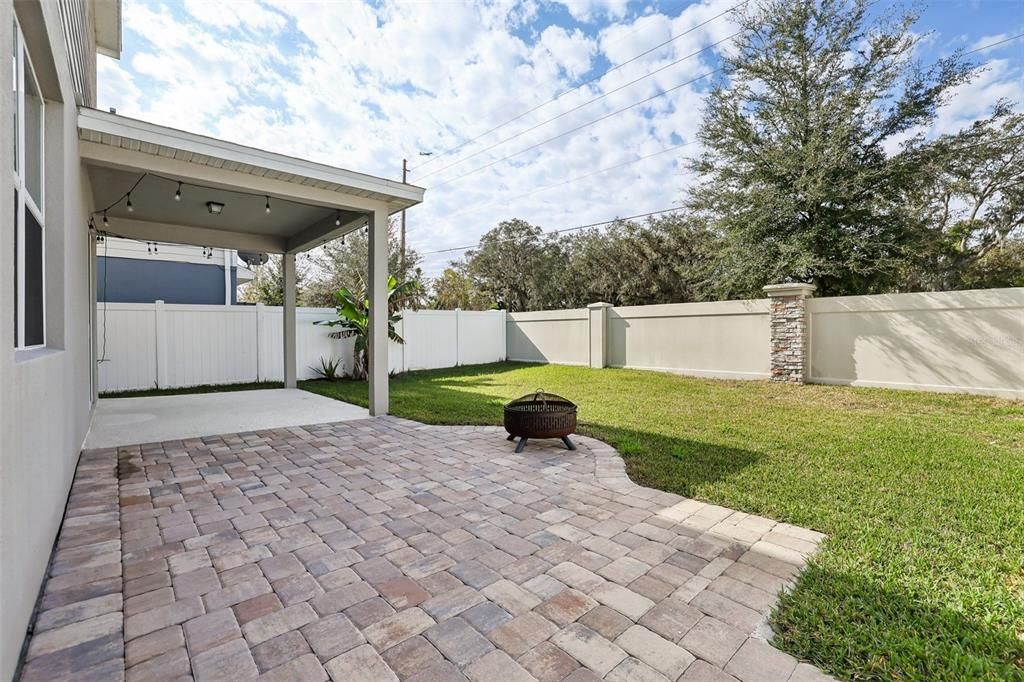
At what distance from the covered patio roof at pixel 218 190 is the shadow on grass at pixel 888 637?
637cm

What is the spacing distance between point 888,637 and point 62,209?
18.3 feet

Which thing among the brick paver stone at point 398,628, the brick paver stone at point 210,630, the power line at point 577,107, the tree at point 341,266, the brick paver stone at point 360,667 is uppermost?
the power line at point 577,107

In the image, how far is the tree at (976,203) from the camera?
10000 mm

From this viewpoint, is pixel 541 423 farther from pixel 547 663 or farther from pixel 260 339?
pixel 260 339

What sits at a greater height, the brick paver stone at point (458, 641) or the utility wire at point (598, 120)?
the utility wire at point (598, 120)

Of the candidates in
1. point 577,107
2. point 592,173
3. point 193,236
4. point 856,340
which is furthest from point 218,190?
point 592,173

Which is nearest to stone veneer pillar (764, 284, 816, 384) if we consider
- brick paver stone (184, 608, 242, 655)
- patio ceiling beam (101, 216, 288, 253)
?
brick paver stone (184, 608, 242, 655)

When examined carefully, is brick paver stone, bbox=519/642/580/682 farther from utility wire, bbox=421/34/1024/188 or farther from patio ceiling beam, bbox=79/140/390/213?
utility wire, bbox=421/34/1024/188

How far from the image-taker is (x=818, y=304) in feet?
30.9

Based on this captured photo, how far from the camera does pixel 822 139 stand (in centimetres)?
1003

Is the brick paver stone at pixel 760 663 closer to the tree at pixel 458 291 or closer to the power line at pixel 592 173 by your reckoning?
the power line at pixel 592 173

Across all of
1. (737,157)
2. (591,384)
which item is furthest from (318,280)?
(737,157)

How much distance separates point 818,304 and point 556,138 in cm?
1050

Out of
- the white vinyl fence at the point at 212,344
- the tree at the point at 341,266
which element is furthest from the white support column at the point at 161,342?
the tree at the point at 341,266
